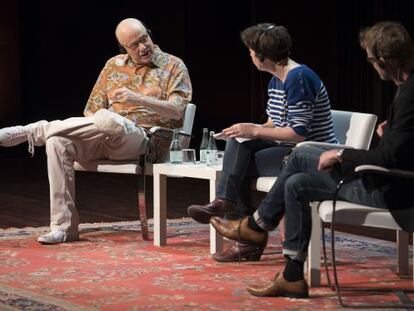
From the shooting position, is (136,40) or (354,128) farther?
(136,40)

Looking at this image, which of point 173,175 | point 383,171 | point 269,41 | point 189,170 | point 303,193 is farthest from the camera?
point 173,175

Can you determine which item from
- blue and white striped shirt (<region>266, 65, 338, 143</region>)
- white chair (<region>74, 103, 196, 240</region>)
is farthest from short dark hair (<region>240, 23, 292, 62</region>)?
white chair (<region>74, 103, 196, 240</region>)

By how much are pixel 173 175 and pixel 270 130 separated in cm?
92

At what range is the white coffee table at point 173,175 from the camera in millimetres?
5227

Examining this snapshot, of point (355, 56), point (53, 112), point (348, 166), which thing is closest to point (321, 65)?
point (355, 56)

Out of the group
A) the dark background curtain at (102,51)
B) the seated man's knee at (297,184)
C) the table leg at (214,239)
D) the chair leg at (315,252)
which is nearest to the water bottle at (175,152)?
the table leg at (214,239)

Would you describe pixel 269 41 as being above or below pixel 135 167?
above

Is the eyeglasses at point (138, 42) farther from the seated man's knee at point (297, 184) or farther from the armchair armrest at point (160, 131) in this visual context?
the seated man's knee at point (297, 184)

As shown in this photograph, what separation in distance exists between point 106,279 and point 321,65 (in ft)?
18.8

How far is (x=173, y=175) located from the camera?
5551 millimetres

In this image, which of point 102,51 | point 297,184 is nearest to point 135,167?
point 297,184

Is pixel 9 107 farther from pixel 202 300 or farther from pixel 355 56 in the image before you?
pixel 202 300

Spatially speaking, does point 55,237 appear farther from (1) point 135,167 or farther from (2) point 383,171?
(2) point 383,171

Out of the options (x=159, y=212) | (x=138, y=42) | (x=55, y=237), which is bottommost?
(x=55, y=237)
